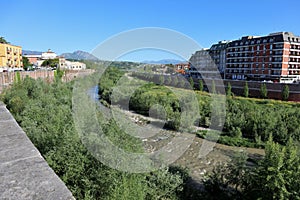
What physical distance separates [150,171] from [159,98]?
1535 centimetres

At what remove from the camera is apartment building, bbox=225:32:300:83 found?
28.5 metres

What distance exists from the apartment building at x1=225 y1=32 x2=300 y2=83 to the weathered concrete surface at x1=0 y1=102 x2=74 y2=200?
32378 mm

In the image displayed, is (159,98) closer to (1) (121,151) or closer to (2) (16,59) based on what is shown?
(1) (121,151)

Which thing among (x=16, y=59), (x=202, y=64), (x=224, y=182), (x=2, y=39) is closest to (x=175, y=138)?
(x=224, y=182)

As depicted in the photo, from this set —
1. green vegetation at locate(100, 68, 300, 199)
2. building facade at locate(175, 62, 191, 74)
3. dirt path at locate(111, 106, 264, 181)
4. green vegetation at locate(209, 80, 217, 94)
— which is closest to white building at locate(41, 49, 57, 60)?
building facade at locate(175, 62, 191, 74)

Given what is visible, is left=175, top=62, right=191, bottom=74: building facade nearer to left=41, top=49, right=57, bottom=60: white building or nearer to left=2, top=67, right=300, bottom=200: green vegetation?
left=2, top=67, right=300, bottom=200: green vegetation

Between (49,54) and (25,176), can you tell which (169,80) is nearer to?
(25,176)

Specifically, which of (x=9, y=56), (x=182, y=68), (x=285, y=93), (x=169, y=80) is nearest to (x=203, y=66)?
(x=169, y=80)

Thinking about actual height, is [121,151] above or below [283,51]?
below

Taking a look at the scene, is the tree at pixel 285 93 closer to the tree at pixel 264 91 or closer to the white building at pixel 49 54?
the tree at pixel 264 91

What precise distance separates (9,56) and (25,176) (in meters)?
36.2

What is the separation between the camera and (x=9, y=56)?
3111 centimetres

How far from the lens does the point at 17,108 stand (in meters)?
11.0

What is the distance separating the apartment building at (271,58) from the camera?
28.5 metres
